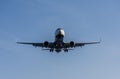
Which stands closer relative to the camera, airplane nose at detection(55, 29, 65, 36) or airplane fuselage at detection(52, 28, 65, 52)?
airplane fuselage at detection(52, 28, 65, 52)

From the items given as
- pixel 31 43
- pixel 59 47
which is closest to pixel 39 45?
pixel 31 43

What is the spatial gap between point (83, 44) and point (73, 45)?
9434 mm

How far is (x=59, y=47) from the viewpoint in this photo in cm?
8481

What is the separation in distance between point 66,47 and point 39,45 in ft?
32.6

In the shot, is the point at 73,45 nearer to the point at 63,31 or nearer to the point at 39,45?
the point at 63,31

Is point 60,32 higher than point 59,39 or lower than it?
higher

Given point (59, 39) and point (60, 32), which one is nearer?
point (59, 39)

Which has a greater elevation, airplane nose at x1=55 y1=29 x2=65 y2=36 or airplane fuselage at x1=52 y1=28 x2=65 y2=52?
airplane nose at x1=55 y1=29 x2=65 y2=36

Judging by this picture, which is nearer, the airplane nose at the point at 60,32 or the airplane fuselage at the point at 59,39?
the airplane fuselage at the point at 59,39

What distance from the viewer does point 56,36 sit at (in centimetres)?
8456

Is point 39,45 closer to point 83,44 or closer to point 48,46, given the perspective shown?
point 48,46

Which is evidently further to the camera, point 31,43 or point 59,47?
point 31,43

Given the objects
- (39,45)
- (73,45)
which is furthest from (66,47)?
(39,45)

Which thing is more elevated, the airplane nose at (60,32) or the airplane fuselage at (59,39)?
the airplane nose at (60,32)
